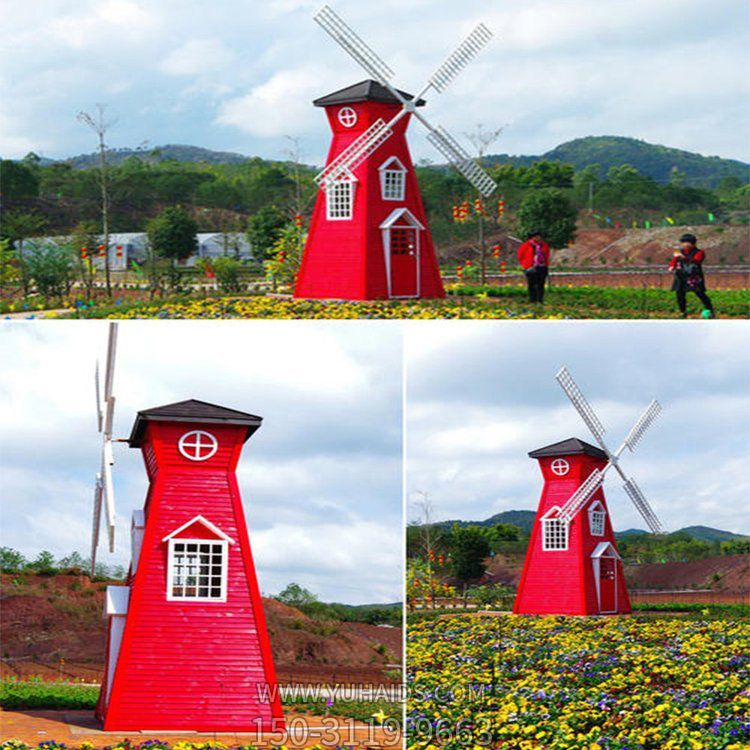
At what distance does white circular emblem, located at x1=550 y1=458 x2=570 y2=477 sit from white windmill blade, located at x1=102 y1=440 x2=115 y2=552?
6.76 metres

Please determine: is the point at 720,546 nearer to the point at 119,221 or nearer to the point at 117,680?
the point at 117,680

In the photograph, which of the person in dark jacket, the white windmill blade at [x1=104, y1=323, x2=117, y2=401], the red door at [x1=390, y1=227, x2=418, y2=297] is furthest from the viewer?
the red door at [x1=390, y1=227, x2=418, y2=297]

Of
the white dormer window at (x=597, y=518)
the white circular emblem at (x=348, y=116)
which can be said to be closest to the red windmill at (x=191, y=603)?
the white dormer window at (x=597, y=518)

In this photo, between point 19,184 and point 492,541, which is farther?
point 19,184

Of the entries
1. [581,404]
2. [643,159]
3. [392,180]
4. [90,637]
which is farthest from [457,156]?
[643,159]

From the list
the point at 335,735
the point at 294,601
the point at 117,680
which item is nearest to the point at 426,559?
the point at 294,601

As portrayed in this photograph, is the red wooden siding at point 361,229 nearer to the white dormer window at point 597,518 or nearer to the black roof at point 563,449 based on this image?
the black roof at point 563,449

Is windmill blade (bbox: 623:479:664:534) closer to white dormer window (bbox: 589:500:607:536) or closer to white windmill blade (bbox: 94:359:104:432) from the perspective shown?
white dormer window (bbox: 589:500:607:536)

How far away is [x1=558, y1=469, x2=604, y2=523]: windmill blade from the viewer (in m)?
17.4

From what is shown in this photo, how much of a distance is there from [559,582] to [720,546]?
2217mm

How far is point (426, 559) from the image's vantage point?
1741 cm

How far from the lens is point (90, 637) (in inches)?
678

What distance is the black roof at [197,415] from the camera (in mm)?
11820

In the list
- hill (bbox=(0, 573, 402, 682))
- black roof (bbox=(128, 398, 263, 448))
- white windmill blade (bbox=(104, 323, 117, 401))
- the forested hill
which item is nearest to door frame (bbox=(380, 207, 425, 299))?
hill (bbox=(0, 573, 402, 682))
